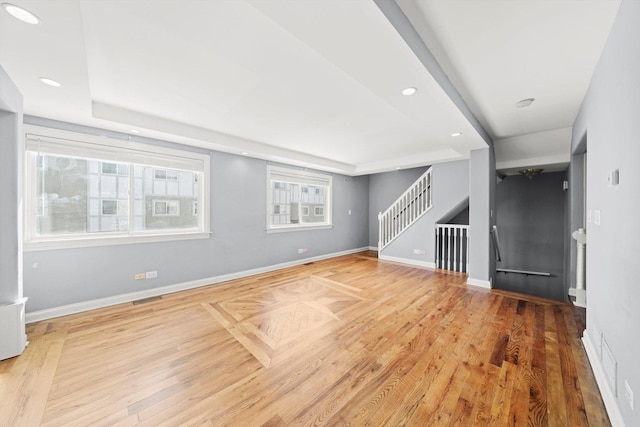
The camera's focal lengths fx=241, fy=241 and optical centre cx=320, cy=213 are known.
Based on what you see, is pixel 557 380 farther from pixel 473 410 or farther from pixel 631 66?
pixel 631 66

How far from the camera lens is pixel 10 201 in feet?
7.06

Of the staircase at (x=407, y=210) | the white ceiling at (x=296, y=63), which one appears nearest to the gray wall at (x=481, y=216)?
the white ceiling at (x=296, y=63)

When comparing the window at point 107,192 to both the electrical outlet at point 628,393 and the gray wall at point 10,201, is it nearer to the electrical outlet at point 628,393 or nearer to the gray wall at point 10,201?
the gray wall at point 10,201

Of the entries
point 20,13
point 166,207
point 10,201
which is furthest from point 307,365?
point 166,207

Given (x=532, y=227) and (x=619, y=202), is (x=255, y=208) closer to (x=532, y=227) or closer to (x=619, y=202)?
(x=619, y=202)

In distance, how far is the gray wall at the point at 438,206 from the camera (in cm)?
503

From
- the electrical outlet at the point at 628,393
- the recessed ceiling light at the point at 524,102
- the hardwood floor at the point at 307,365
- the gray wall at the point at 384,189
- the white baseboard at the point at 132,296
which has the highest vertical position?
the recessed ceiling light at the point at 524,102

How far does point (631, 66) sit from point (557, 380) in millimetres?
2115

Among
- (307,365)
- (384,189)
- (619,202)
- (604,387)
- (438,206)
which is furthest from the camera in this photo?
(384,189)

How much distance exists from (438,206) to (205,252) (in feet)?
15.8

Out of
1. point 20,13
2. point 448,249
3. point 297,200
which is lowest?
point 448,249

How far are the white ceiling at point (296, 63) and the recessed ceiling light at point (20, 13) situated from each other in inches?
1.8

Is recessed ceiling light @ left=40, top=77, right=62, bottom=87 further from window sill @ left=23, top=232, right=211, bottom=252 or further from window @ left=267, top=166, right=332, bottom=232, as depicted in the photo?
window @ left=267, top=166, right=332, bottom=232

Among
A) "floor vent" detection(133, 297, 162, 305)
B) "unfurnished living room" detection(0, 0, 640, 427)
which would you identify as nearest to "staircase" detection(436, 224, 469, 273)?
"unfurnished living room" detection(0, 0, 640, 427)
